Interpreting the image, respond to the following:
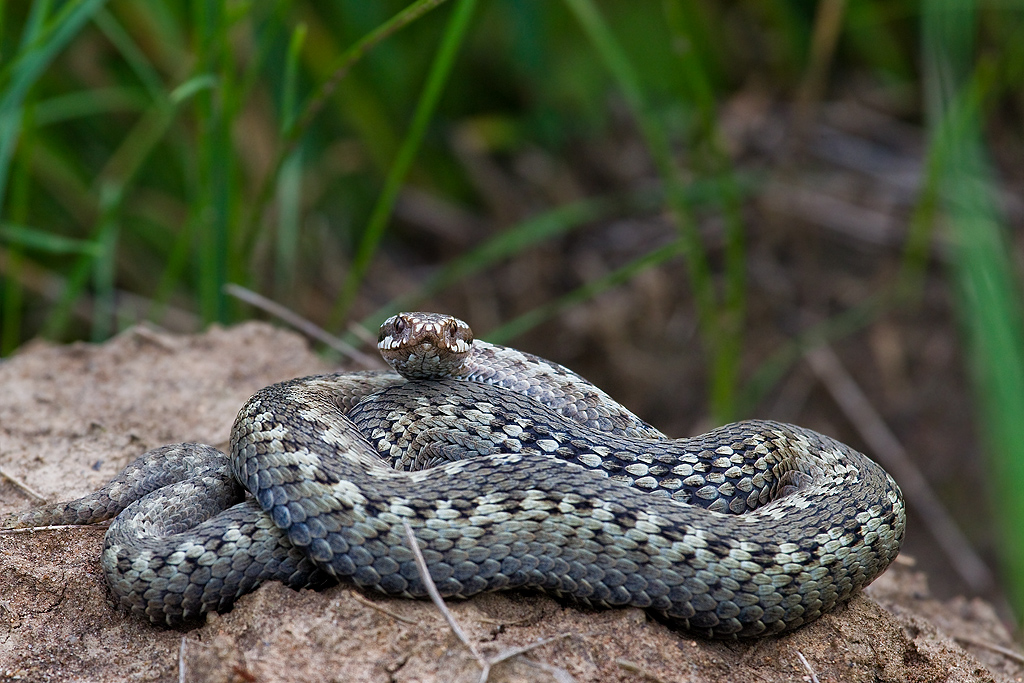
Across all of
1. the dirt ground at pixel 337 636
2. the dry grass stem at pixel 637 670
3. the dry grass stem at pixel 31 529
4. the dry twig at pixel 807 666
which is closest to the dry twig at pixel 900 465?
the dirt ground at pixel 337 636

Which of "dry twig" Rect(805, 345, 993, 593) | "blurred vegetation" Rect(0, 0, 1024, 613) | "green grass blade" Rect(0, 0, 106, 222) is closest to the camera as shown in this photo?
"green grass blade" Rect(0, 0, 106, 222)

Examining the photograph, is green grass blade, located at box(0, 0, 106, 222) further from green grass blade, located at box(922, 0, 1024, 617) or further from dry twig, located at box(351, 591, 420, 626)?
green grass blade, located at box(922, 0, 1024, 617)

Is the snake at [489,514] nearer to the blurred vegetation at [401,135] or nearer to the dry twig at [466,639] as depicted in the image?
the dry twig at [466,639]

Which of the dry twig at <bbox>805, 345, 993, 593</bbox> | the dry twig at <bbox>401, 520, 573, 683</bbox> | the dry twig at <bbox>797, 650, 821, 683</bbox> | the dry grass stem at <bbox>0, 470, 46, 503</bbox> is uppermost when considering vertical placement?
the dry twig at <bbox>401, 520, 573, 683</bbox>

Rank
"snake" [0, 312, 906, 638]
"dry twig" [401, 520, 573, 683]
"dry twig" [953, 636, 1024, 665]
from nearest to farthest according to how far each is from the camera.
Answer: "dry twig" [401, 520, 573, 683]
"snake" [0, 312, 906, 638]
"dry twig" [953, 636, 1024, 665]

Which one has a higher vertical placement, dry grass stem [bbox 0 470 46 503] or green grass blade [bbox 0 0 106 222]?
green grass blade [bbox 0 0 106 222]

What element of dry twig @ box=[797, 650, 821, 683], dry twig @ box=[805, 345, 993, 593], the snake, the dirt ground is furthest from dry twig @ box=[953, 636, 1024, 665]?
dry twig @ box=[805, 345, 993, 593]

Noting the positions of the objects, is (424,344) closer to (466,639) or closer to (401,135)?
(466,639)
